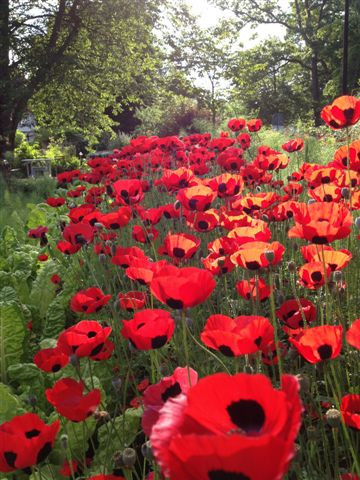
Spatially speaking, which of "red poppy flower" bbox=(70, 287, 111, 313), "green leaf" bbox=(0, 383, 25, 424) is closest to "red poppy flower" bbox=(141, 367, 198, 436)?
"red poppy flower" bbox=(70, 287, 111, 313)

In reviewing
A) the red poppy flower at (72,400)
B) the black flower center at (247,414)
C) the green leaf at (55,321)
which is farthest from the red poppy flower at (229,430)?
the green leaf at (55,321)

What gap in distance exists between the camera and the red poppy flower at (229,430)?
0.41 metres

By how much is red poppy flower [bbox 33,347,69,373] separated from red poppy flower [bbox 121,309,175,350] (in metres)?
0.38

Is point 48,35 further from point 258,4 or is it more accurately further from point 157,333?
point 258,4

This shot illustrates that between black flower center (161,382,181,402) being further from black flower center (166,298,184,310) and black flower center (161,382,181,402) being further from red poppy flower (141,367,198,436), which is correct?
black flower center (166,298,184,310)

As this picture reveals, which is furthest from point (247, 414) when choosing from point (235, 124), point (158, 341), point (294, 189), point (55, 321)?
point (235, 124)

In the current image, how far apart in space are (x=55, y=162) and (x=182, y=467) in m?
22.0

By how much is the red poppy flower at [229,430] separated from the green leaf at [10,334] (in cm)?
205

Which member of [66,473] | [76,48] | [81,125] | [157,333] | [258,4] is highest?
[258,4]

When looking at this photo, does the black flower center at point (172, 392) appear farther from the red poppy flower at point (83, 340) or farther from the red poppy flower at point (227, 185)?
the red poppy flower at point (227, 185)

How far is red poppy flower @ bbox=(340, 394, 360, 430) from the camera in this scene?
39.5 inches

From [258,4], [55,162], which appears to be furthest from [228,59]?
[55,162]

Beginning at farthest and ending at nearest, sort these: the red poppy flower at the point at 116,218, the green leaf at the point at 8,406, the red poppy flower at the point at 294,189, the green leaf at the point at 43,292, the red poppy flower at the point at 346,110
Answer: the green leaf at the point at 43,292 → the red poppy flower at the point at 294,189 → the red poppy flower at the point at 116,218 → the red poppy flower at the point at 346,110 → the green leaf at the point at 8,406

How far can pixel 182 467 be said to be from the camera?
0.45m
